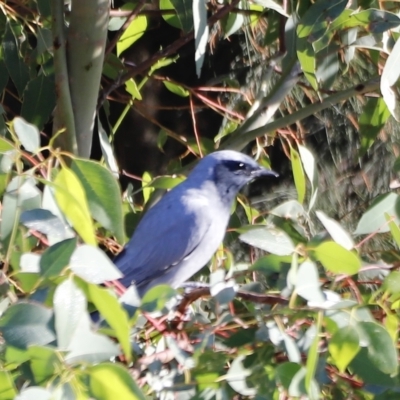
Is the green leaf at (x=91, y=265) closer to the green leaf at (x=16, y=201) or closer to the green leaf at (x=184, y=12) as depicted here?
the green leaf at (x=16, y=201)

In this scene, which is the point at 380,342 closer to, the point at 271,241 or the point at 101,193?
the point at 271,241

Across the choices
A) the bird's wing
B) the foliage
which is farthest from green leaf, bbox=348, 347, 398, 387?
the bird's wing

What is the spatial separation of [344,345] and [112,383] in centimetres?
23

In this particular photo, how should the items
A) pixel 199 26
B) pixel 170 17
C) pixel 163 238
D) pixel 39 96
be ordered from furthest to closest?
pixel 163 238, pixel 170 17, pixel 39 96, pixel 199 26

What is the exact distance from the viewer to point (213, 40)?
5.52 ft

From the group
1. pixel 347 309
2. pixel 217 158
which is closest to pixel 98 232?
pixel 217 158

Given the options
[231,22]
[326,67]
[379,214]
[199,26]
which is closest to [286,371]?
[379,214]

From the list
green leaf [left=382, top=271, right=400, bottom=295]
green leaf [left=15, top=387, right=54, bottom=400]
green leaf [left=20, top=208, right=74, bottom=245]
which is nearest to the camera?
green leaf [left=15, top=387, right=54, bottom=400]

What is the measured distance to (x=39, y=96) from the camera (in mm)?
1225

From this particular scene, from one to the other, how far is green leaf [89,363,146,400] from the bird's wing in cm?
82

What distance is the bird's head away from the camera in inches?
57.9

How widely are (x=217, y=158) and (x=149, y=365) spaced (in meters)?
0.69

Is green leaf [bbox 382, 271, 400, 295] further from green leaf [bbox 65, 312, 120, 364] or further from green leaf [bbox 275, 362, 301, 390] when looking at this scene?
green leaf [bbox 65, 312, 120, 364]

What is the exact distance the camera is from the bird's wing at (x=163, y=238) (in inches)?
55.7
